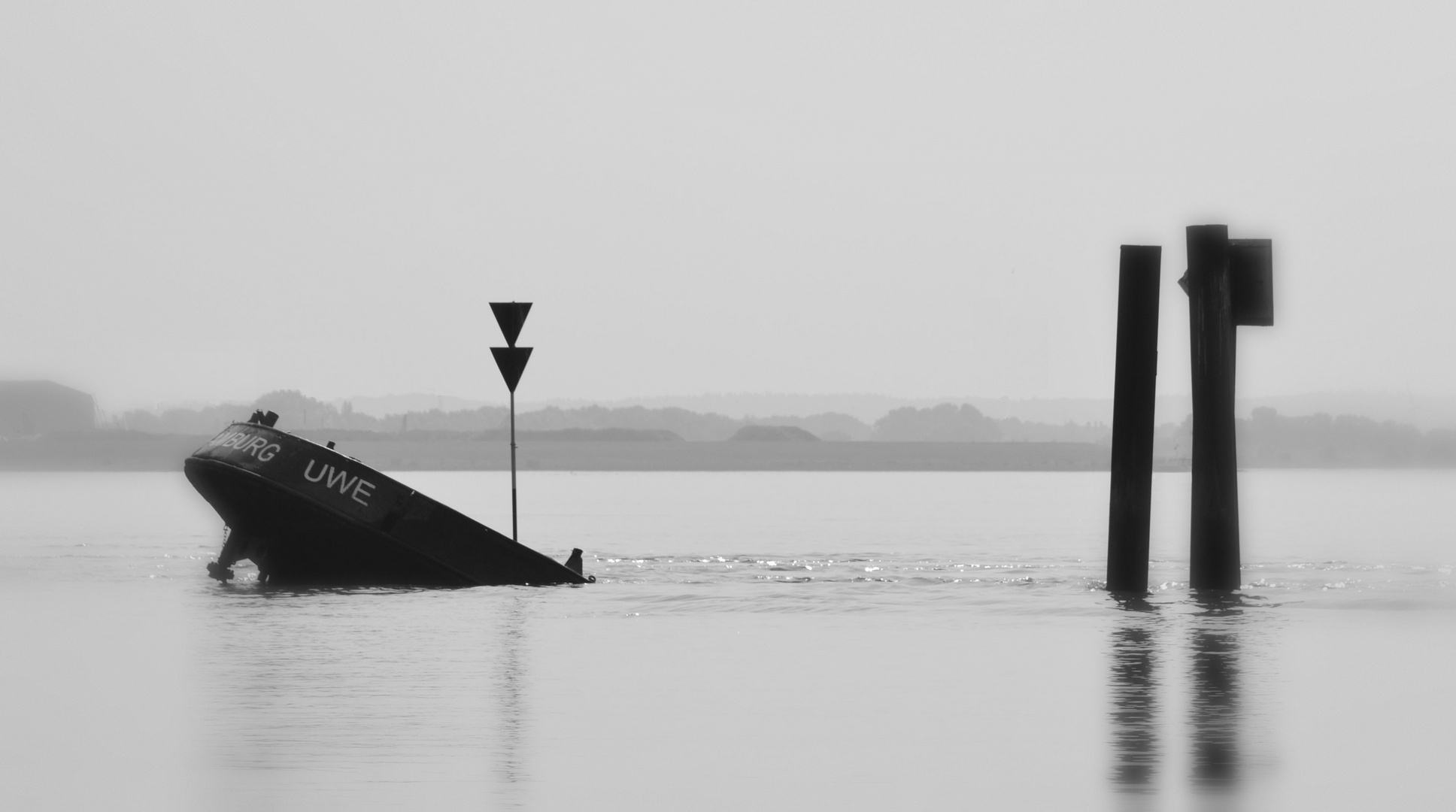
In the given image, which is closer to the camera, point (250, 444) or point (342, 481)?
point (342, 481)

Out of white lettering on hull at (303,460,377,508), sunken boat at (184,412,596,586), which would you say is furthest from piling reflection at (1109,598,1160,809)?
white lettering on hull at (303,460,377,508)

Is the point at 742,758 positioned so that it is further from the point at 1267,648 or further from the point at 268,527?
the point at 268,527

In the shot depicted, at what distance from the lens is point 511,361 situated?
15.6 m

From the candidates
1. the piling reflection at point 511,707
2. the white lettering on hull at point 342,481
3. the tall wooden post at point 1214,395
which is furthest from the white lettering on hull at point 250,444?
the tall wooden post at point 1214,395

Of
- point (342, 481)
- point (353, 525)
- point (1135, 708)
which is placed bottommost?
point (1135, 708)

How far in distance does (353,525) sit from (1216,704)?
30.5ft

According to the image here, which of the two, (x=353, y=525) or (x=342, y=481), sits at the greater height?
(x=342, y=481)

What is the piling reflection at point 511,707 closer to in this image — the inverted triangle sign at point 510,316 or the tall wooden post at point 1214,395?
the inverted triangle sign at point 510,316

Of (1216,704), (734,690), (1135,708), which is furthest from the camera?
(734,690)

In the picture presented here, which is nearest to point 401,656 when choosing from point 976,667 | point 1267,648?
point 976,667

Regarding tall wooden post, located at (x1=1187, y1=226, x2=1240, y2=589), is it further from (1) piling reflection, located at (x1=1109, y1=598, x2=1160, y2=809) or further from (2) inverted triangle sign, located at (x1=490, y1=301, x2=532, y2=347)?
(2) inverted triangle sign, located at (x1=490, y1=301, x2=532, y2=347)

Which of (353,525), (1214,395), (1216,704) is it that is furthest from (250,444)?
(1216,704)

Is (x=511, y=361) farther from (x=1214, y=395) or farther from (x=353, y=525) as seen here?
(x=1214, y=395)

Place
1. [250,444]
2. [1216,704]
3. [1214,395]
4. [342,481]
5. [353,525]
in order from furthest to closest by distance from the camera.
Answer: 1. [250,444]
2. [342,481]
3. [353,525]
4. [1214,395]
5. [1216,704]
